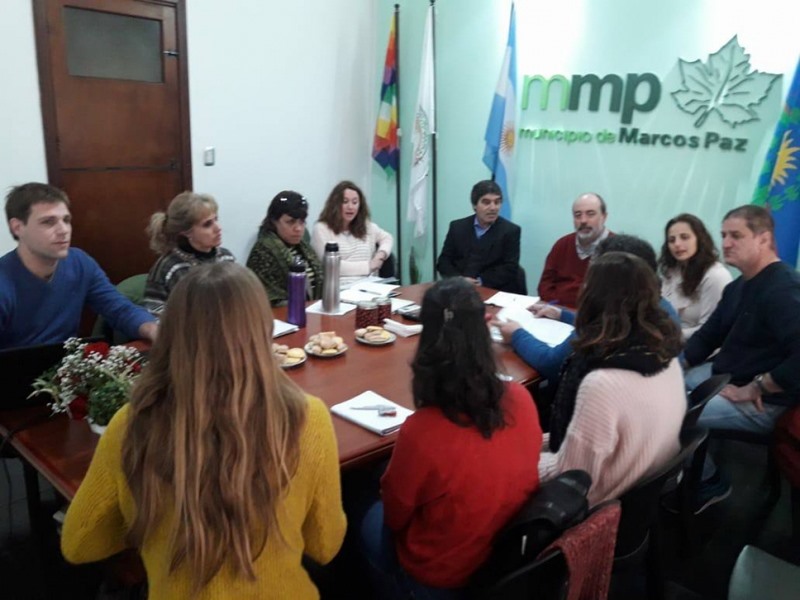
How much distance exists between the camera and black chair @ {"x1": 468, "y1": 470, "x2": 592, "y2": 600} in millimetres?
1190

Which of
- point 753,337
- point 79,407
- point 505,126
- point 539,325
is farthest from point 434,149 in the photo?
point 79,407

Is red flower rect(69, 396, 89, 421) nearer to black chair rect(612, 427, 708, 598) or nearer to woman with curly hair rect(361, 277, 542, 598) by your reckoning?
woman with curly hair rect(361, 277, 542, 598)

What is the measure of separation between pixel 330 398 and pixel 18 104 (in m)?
2.49

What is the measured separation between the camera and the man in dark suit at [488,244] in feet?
12.3

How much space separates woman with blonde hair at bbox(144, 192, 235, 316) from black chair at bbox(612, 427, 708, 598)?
1.74 meters

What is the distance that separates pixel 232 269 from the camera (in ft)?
3.58

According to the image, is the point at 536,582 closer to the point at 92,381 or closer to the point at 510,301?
the point at 92,381

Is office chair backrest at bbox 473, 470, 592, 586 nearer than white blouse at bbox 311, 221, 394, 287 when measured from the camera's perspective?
Yes

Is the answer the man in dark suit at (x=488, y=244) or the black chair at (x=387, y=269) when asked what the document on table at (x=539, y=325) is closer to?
the man in dark suit at (x=488, y=244)

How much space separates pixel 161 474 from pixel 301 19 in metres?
3.97

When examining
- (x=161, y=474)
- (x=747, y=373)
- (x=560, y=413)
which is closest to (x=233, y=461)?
(x=161, y=474)

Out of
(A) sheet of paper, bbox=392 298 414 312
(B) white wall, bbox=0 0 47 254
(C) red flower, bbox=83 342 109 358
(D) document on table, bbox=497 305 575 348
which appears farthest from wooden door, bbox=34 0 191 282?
(D) document on table, bbox=497 305 575 348

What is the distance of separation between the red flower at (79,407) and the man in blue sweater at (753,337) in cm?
188

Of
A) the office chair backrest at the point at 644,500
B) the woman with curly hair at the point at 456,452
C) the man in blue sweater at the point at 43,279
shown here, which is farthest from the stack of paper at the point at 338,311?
the office chair backrest at the point at 644,500
